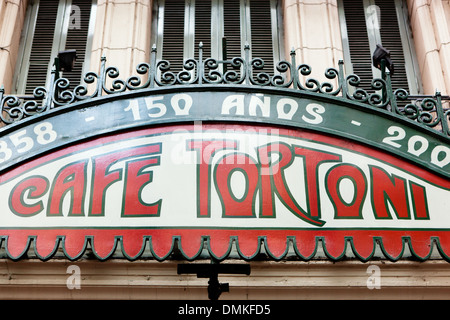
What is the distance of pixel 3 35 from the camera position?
412 inches

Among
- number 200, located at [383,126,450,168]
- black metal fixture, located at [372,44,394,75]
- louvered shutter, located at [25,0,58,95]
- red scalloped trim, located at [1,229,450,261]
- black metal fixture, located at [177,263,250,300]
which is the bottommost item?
black metal fixture, located at [177,263,250,300]

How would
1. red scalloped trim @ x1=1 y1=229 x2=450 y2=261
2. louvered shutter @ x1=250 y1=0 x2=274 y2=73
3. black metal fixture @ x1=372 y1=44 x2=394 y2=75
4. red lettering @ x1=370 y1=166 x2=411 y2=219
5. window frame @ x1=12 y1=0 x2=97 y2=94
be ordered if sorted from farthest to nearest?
louvered shutter @ x1=250 y1=0 x2=274 y2=73 < window frame @ x1=12 y1=0 x2=97 y2=94 < black metal fixture @ x1=372 y1=44 x2=394 y2=75 < red lettering @ x1=370 y1=166 x2=411 y2=219 < red scalloped trim @ x1=1 y1=229 x2=450 y2=261

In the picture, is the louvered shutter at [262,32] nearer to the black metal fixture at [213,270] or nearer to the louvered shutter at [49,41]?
the louvered shutter at [49,41]

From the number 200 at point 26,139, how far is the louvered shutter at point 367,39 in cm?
582

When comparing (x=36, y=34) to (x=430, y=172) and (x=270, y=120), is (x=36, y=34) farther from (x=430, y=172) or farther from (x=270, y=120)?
(x=430, y=172)

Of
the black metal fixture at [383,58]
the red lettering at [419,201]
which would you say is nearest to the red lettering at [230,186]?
the red lettering at [419,201]

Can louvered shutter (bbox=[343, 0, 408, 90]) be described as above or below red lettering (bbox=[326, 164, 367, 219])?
above

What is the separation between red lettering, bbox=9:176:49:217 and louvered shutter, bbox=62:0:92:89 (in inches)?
158

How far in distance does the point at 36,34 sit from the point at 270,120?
6.04 meters

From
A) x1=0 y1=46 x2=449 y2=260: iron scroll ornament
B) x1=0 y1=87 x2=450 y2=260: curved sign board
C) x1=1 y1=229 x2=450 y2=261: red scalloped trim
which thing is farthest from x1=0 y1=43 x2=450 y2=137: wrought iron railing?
x1=1 y1=229 x2=450 y2=261: red scalloped trim

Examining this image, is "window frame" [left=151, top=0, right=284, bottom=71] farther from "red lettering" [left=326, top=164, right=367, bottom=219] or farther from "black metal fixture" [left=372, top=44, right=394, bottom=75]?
"red lettering" [left=326, top=164, right=367, bottom=219]

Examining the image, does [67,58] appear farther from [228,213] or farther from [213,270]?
[213,270]

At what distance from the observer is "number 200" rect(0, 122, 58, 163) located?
7.11 metres
